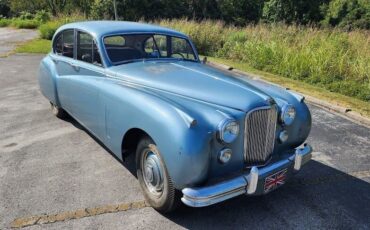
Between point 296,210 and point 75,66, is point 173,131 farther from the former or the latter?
point 75,66

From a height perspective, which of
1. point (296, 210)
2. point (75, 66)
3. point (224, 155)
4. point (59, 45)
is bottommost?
point (296, 210)

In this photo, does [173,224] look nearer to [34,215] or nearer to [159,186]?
[159,186]

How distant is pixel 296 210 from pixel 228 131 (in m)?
1.25

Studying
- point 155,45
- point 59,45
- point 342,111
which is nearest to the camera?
point 155,45

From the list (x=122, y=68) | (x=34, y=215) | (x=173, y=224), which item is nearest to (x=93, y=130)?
(x=122, y=68)

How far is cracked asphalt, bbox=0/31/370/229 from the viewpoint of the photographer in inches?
139

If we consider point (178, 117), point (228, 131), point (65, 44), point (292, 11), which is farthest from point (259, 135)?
point (292, 11)

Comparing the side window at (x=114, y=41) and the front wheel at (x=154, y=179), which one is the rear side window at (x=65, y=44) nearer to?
the side window at (x=114, y=41)

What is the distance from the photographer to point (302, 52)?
435 inches

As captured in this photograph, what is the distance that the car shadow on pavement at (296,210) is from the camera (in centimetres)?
354

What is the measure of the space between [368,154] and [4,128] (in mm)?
5500

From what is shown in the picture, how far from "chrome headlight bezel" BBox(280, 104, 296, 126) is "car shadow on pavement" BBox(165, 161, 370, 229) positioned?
2.76 feet

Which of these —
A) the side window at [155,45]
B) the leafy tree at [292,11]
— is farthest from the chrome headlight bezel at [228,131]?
the leafy tree at [292,11]

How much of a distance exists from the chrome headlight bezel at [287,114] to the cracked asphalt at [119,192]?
0.84m
